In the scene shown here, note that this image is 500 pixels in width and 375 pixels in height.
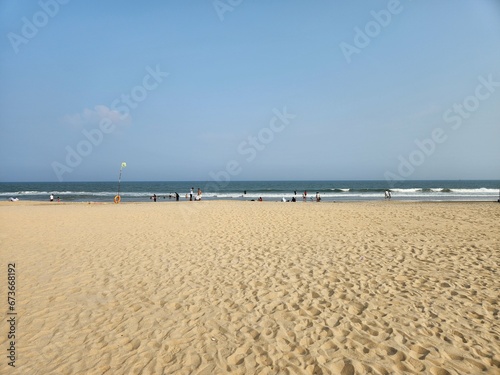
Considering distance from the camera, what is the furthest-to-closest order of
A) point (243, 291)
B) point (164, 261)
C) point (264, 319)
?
1. point (164, 261)
2. point (243, 291)
3. point (264, 319)

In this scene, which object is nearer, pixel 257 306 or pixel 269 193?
pixel 257 306

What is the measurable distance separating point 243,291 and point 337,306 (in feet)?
5.98

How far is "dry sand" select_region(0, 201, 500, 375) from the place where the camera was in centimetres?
359

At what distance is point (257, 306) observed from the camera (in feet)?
16.3

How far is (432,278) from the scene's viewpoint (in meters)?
6.10

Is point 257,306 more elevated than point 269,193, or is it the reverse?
point 269,193

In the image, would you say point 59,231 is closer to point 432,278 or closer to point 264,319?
point 264,319

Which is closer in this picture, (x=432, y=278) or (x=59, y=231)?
(x=432, y=278)

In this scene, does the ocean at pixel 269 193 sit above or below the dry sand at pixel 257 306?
above

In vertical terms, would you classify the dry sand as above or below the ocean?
below

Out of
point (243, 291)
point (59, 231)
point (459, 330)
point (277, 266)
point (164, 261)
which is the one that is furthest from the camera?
point (59, 231)

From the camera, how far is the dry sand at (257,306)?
11.8ft

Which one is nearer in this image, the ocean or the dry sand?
the dry sand

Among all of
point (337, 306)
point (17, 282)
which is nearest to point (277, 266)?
point (337, 306)
